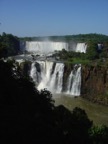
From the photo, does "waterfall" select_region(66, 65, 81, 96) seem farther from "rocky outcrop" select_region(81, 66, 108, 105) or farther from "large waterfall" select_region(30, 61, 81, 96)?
"rocky outcrop" select_region(81, 66, 108, 105)

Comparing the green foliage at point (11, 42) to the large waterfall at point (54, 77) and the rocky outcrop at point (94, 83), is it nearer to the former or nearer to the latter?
the large waterfall at point (54, 77)

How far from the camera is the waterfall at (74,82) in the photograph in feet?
156

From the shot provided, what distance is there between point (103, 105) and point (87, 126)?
21.9 meters

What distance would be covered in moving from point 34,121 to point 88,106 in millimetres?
25025

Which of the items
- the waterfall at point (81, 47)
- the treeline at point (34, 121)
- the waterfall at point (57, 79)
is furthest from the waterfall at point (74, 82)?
the treeline at point (34, 121)

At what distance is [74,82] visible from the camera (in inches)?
1898

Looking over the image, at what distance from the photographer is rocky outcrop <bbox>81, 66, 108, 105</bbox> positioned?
148 feet

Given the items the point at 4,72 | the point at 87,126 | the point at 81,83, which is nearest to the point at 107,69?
the point at 81,83

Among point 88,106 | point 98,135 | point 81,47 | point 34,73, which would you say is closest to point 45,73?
point 34,73

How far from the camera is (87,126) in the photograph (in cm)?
2133

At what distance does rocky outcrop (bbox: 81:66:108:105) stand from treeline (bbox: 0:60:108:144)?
2255 cm

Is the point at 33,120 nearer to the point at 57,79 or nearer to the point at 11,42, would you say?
the point at 57,79

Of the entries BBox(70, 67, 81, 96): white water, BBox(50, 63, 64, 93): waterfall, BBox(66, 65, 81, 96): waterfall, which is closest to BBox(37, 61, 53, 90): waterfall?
BBox(50, 63, 64, 93): waterfall

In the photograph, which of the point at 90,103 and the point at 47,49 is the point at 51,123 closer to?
the point at 90,103
